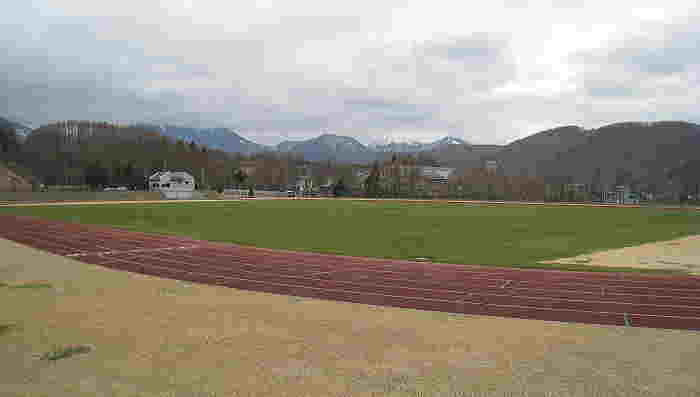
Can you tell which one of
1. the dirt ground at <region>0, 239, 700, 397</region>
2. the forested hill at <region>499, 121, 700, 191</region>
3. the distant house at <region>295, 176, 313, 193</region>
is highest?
the forested hill at <region>499, 121, 700, 191</region>

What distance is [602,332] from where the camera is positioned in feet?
24.3

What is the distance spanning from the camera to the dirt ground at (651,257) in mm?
14617

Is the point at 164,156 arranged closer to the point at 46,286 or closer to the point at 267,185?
the point at 267,185

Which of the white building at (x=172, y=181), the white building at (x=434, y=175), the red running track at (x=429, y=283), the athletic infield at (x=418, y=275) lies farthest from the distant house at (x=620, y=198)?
the white building at (x=172, y=181)

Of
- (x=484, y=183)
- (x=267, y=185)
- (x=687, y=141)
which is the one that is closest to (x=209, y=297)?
(x=484, y=183)

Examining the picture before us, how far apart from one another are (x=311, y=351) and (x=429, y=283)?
5.72 meters

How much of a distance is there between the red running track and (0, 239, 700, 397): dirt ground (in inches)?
34.9

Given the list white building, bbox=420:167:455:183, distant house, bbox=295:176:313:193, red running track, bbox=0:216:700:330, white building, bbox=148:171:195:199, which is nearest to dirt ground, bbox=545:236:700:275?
red running track, bbox=0:216:700:330

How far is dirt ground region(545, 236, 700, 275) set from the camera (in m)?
14.6

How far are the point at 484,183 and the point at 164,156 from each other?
304 ft

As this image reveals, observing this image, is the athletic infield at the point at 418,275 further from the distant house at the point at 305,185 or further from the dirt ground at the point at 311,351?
the distant house at the point at 305,185

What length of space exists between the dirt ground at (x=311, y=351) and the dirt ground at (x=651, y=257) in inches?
327

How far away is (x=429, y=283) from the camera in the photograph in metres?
11.5

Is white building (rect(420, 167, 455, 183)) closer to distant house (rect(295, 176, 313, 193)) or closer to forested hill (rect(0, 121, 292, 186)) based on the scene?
distant house (rect(295, 176, 313, 193))
